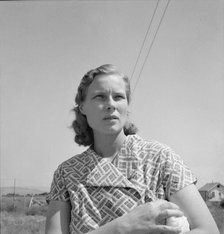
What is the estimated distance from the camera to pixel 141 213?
1.52 metres

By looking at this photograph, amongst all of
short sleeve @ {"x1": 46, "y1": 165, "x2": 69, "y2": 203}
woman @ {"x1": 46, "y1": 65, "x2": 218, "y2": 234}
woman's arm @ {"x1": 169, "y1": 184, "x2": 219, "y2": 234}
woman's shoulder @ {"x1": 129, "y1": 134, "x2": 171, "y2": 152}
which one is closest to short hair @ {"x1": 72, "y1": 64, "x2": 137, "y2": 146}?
woman @ {"x1": 46, "y1": 65, "x2": 218, "y2": 234}

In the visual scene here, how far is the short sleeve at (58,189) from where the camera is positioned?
6.29 ft

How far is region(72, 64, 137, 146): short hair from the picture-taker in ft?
6.46

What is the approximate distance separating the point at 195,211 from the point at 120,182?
1.31 ft

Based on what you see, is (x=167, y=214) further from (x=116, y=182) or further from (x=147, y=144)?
(x=147, y=144)

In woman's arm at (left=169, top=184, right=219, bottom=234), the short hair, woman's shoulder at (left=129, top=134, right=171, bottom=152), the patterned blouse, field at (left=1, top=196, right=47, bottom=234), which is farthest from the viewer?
field at (left=1, top=196, right=47, bottom=234)

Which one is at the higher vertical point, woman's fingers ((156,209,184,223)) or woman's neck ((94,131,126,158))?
woman's neck ((94,131,126,158))

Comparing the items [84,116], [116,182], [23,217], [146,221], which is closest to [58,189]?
[116,182]

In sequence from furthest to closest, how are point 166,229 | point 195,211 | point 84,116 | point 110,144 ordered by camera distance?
point 84,116, point 110,144, point 195,211, point 166,229

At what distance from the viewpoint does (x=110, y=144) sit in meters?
1.99

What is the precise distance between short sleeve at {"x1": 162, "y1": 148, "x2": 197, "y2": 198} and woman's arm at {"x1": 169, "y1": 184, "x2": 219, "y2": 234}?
0.03 m

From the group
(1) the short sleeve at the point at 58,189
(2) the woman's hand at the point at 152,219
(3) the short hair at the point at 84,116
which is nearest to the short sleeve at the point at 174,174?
(2) the woman's hand at the point at 152,219

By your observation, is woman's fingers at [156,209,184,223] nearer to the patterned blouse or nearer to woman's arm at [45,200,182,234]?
woman's arm at [45,200,182,234]

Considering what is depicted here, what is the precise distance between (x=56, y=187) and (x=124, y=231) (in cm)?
59
